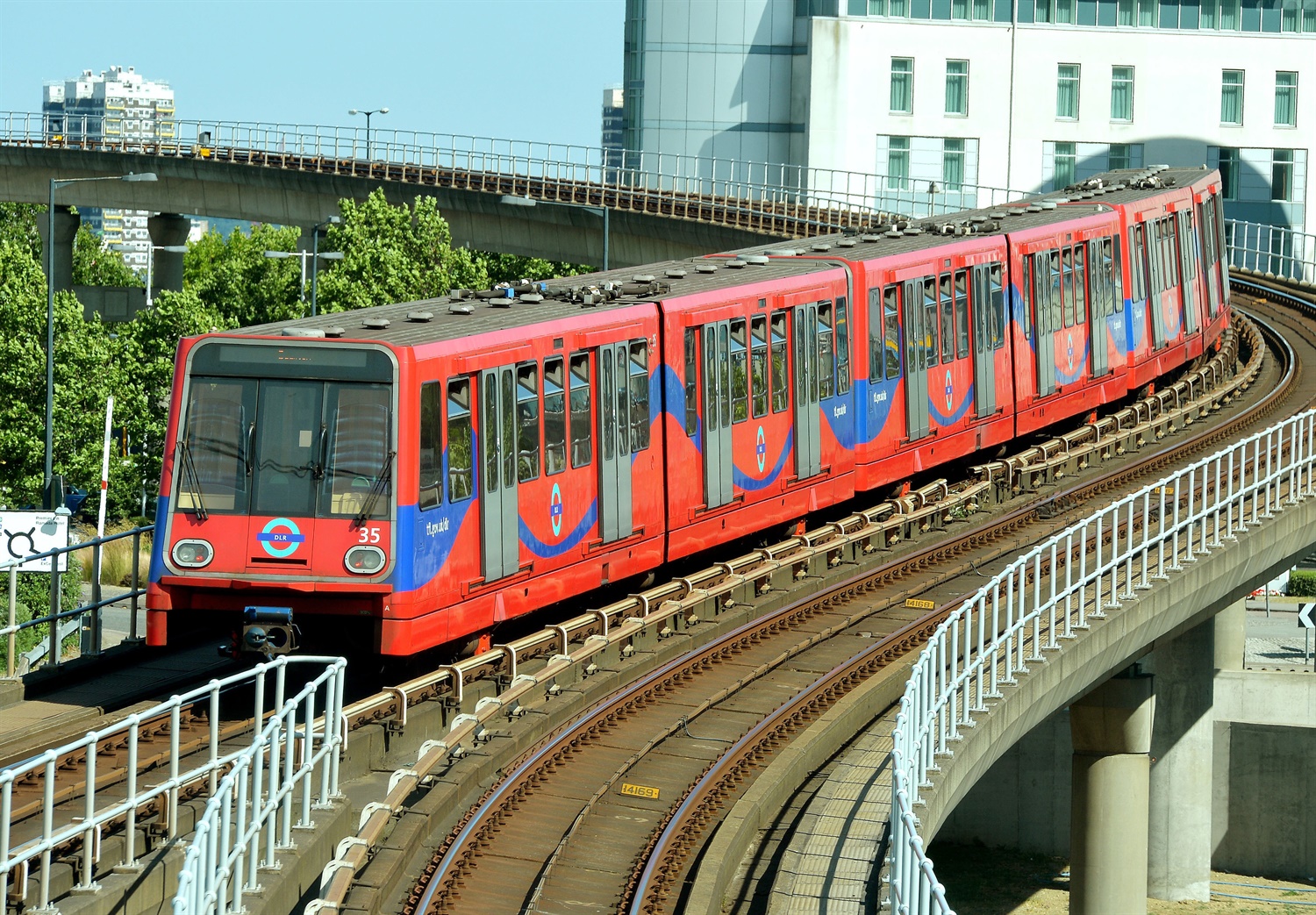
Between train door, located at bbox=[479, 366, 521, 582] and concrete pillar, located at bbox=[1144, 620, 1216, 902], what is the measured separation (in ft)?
64.2

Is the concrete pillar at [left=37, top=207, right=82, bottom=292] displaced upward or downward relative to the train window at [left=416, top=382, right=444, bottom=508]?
upward

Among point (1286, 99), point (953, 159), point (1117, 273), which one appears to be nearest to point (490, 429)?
point (1117, 273)

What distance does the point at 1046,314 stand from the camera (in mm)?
29438

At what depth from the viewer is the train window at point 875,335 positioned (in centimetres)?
2486

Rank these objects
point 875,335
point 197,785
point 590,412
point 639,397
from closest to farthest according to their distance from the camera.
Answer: point 197,785
point 590,412
point 639,397
point 875,335

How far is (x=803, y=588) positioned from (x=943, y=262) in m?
6.04

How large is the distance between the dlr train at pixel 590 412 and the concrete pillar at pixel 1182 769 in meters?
5.95

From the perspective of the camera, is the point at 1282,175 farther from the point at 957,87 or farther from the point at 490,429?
the point at 490,429

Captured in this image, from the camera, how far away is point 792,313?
76.0 feet

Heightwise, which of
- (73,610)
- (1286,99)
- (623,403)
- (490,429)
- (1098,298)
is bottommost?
(73,610)

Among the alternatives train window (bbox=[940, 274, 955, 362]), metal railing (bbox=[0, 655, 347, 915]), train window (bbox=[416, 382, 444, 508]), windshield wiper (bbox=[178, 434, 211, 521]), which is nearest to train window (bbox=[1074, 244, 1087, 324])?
A: train window (bbox=[940, 274, 955, 362])

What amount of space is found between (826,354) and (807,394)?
25.9 inches

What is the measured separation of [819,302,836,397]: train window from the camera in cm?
2386

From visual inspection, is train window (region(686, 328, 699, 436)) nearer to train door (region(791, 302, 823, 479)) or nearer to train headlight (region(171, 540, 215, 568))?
train door (region(791, 302, 823, 479))
